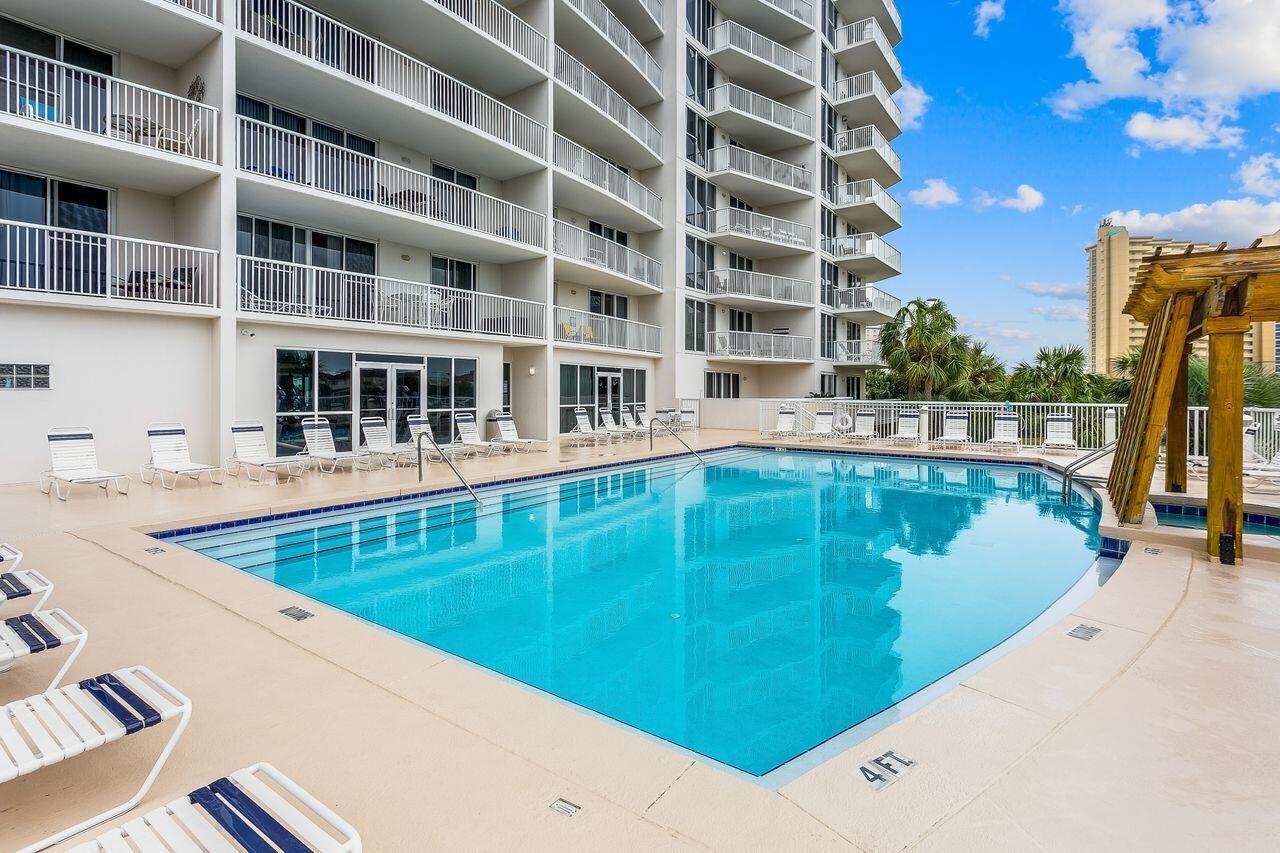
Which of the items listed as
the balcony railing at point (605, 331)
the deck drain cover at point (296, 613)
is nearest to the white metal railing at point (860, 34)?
the balcony railing at point (605, 331)

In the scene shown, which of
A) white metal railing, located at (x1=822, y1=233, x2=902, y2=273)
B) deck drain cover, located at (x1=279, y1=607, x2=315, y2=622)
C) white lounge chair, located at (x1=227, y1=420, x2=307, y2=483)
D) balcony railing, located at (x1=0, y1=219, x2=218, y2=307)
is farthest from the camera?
white metal railing, located at (x1=822, y1=233, x2=902, y2=273)

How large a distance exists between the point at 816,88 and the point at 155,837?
2971 centimetres

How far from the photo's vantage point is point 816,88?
26125 mm

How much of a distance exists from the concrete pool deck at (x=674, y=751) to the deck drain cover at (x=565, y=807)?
32 mm

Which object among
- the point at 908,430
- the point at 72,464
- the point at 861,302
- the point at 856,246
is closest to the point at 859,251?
the point at 856,246

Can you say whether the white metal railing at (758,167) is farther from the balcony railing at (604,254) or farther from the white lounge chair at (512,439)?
the white lounge chair at (512,439)

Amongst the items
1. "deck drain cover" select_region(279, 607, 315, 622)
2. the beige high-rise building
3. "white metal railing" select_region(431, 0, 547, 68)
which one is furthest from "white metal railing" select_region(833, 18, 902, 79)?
the beige high-rise building

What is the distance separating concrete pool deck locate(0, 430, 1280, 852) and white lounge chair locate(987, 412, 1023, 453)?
11.7m

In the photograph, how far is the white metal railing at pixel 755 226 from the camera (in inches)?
910

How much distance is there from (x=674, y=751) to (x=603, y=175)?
59.9ft

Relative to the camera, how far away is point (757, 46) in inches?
948

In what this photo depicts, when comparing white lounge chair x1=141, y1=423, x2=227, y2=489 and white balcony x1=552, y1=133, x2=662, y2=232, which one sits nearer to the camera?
white lounge chair x1=141, y1=423, x2=227, y2=489

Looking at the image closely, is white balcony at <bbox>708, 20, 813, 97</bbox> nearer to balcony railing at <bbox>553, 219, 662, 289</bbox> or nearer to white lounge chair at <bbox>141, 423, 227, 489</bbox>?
balcony railing at <bbox>553, 219, 662, 289</bbox>

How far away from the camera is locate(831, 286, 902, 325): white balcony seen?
1136 inches
